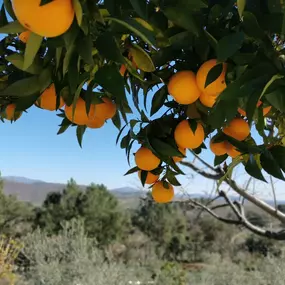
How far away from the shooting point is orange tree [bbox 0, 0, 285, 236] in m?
0.33

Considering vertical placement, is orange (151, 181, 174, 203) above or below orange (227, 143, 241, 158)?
below

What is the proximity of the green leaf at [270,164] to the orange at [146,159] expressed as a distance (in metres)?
0.16

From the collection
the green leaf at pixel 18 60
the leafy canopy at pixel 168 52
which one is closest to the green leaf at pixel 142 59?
the leafy canopy at pixel 168 52

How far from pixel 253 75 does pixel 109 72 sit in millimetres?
128

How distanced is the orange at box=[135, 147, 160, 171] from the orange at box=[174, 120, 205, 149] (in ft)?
0.14

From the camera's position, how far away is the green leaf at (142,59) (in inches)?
16.8

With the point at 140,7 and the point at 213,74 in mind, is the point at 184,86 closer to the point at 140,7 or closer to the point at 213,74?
the point at 213,74

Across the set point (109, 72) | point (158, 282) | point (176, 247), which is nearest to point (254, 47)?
point (109, 72)

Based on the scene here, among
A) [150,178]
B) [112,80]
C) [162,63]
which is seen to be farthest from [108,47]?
[150,178]

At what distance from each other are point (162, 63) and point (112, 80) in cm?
12

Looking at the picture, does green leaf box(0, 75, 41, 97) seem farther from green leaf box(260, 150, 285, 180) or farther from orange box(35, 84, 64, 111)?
green leaf box(260, 150, 285, 180)

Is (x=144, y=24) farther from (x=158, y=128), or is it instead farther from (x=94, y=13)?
(x=158, y=128)

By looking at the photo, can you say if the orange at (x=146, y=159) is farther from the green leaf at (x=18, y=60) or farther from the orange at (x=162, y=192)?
the green leaf at (x=18, y=60)

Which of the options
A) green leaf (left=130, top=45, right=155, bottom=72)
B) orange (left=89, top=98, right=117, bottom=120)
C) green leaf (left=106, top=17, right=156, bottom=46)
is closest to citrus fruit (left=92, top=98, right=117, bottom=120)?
orange (left=89, top=98, right=117, bottom=120)
